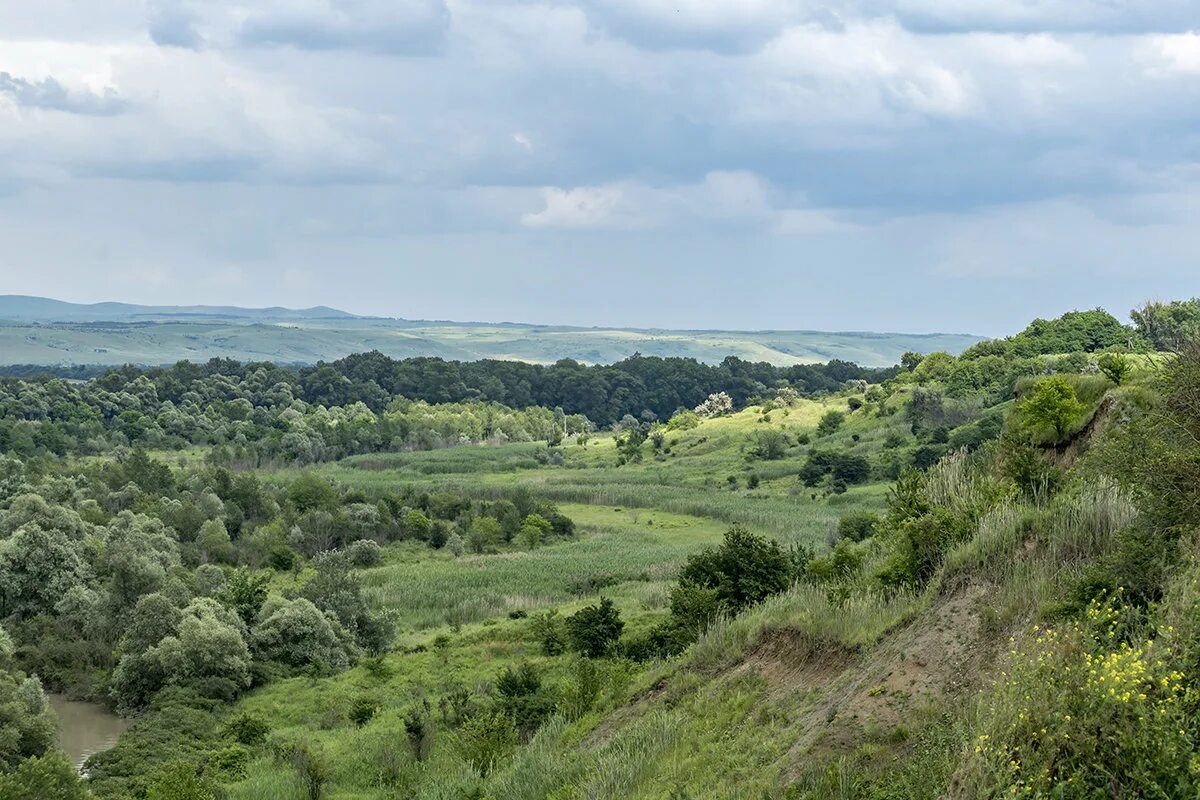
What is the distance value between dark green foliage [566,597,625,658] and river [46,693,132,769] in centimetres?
1679

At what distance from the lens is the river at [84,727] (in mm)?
41219

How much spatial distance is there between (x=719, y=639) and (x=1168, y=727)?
44.2 ft

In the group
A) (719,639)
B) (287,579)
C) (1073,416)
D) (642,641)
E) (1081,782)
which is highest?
(1073,416)

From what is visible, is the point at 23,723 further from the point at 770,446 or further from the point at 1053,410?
the point at 770,446

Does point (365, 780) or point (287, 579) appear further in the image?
point (287, 579)

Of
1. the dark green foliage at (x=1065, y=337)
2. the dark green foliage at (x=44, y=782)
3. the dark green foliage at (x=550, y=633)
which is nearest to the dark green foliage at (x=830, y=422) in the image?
the dark green foliage at (x=1065, y=337)

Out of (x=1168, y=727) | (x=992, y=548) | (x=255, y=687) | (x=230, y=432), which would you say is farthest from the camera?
(x=230, y=432)

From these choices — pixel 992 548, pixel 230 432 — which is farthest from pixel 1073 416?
pixel 230 432

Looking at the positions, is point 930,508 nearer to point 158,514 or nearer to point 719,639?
point 719,639

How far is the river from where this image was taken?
135ft

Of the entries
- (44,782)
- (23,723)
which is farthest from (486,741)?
(23,723)

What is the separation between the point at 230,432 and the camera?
148 m

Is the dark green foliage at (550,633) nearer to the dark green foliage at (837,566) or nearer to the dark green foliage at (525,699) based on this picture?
the dark green foliage at (525,699)

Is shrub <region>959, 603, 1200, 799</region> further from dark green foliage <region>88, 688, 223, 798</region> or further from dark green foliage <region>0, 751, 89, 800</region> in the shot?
dark green foliage <region>88, 688, 223, 798</region>
